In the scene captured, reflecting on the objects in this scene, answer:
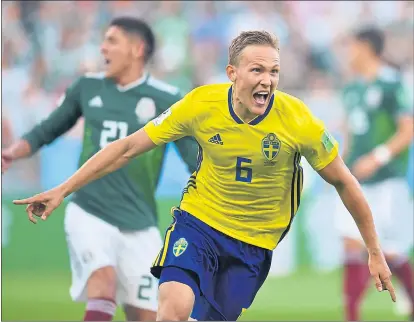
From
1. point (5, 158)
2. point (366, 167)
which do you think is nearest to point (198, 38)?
point (366, 167)

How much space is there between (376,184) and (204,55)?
4.64 metres

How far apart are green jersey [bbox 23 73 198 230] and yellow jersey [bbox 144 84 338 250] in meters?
1.47

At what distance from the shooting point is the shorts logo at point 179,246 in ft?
16.5

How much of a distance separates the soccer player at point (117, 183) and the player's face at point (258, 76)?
1.74m

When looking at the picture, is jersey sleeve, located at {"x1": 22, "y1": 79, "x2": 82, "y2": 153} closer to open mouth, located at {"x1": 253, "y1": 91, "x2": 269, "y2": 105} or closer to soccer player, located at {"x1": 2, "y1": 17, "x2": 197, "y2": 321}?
soccer player, located at {"x1": 2, "y1": 17, "x2": 197, "y2": 321}

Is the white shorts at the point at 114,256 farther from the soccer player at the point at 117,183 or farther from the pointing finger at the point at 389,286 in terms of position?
the pointing finger at the point at 389,286

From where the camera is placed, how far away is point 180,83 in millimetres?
13312

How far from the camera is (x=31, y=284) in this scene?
11344 millimetres

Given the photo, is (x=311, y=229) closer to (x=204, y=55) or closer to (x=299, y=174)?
(x=204, y=55)

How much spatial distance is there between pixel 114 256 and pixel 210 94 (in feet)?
6.14

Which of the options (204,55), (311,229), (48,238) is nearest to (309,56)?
(204,55)

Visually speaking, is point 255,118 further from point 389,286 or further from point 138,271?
point 138,271

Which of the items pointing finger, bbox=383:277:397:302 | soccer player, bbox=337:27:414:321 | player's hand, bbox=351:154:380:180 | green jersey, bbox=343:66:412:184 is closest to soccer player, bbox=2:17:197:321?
pointing finger, bbox=383:277:397:302

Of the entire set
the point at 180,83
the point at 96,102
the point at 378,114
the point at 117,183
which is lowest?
the point at 117,183
